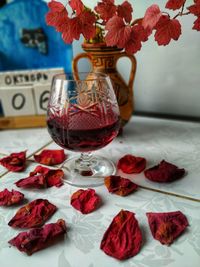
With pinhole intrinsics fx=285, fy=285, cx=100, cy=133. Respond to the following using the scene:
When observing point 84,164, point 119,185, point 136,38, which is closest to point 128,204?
point 119,185

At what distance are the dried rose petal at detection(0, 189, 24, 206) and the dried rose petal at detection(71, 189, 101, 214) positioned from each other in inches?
3.3

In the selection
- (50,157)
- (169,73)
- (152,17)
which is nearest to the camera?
(152,17)

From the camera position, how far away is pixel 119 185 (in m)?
0.48

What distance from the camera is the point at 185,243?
0.36 m

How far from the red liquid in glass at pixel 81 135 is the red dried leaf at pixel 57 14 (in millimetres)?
170

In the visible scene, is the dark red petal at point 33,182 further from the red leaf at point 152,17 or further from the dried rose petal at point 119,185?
the red leaf at point 152,17

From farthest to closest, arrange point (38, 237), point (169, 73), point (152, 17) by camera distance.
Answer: point (169, 73) → point (152, 17) → point (38, 237)

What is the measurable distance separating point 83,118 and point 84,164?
101mm

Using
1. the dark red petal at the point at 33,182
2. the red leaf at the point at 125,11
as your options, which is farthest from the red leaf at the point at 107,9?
the dark red petal at the point at 33,182

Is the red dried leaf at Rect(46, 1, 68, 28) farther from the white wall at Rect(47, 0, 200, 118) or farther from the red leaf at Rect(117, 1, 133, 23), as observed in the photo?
the white wall at Rect(47, 0, 200, 118)

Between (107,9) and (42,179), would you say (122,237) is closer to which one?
(42,179)

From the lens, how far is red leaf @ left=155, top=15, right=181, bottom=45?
1.53ft

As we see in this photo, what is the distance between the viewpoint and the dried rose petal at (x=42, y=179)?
0.48 meters

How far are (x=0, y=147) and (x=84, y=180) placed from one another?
243 mm
